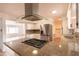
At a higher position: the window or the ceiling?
the ceiling

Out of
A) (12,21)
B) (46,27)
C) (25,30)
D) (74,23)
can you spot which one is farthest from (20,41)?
(74,23)

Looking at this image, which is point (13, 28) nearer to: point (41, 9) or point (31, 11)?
point (31, 11)

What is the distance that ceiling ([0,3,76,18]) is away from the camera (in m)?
1.65

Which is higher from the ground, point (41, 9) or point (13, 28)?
point (41, 9)

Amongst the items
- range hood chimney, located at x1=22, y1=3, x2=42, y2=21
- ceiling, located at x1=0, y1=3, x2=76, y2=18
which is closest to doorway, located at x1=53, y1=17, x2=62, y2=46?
ceiling, located at x1=0, y1=3, x2=76, y2=18

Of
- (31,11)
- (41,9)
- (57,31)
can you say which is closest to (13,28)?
(31,11)

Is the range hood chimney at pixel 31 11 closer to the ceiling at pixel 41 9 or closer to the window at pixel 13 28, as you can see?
→ the ceiling at pixel 41 9

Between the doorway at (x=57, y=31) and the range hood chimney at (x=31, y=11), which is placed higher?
the range hood chimney at (x=31, y=11)

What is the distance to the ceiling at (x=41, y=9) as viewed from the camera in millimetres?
1654

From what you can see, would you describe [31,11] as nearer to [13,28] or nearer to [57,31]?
[13,28]

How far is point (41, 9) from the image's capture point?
66.1 inches

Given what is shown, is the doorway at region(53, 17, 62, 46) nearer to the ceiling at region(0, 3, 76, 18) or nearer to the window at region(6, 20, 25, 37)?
the ceiling at region(0, 3, 76, 18)

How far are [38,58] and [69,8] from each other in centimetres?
83

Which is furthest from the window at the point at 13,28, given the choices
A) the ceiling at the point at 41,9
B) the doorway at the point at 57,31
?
the doorway at the point at 57,31
